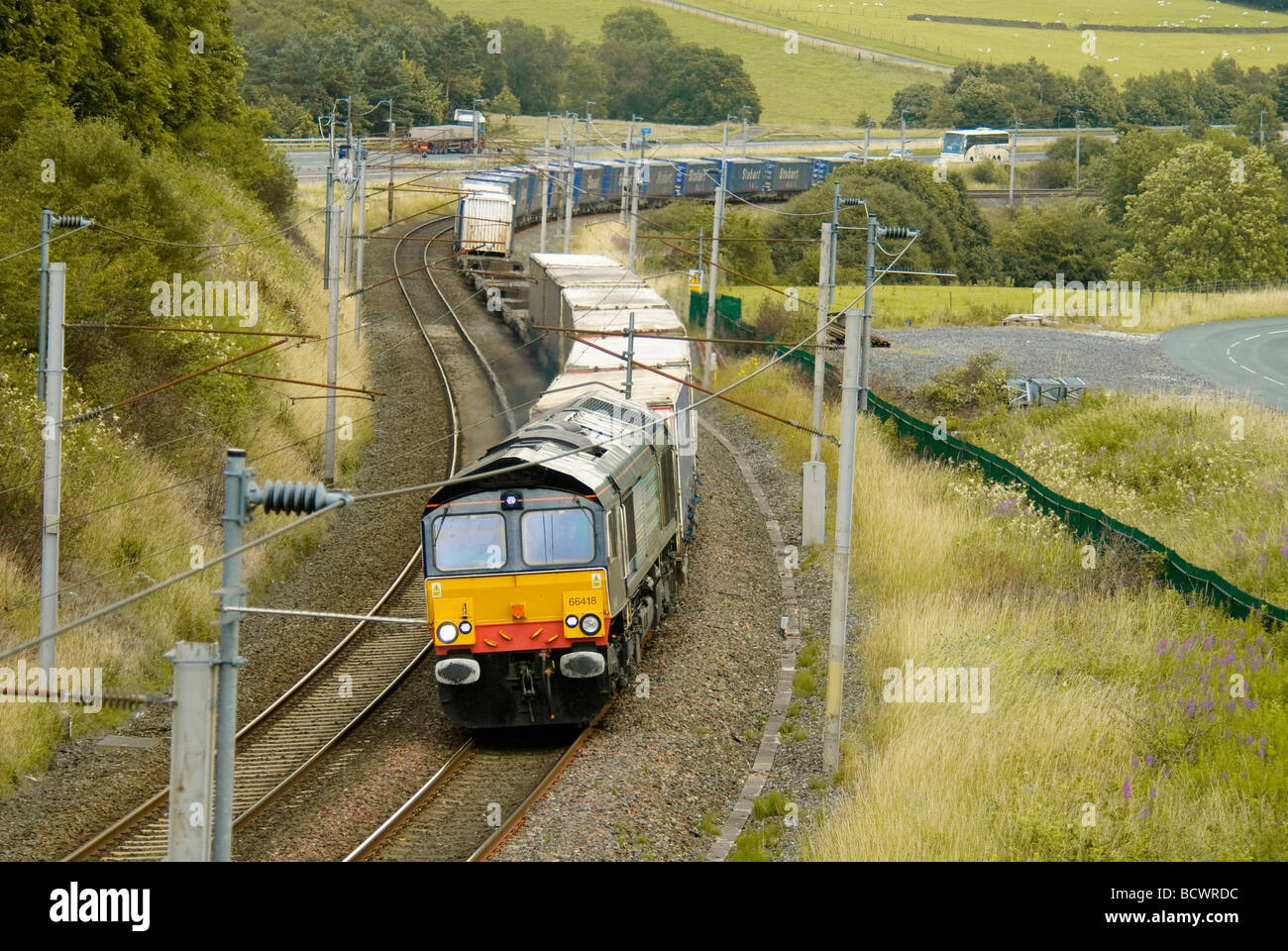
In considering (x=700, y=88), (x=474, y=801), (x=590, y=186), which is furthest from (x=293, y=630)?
(x=700, y=88)

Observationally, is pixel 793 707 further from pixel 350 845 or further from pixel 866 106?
pixel 866 106

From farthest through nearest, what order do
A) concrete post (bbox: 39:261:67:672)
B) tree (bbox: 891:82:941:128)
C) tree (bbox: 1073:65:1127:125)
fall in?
tree (bbox: 891:82:941:128)
tree (bbox: 1073:65:1127:125)
concrete post (bbox: 39:261:67:672)

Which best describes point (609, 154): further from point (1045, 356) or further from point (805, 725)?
point (805, 725)

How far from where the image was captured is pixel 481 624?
15.6 metres

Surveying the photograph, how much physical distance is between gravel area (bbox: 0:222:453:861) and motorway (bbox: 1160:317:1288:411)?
1935cm

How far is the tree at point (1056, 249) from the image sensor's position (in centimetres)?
7125

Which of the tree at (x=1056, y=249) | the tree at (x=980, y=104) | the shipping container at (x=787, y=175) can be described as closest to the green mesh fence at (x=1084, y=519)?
the tree at (x=1056, y=249)

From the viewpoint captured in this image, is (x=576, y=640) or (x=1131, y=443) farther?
(x=1131, y=443)

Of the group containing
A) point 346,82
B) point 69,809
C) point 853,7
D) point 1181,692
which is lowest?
point 69,809

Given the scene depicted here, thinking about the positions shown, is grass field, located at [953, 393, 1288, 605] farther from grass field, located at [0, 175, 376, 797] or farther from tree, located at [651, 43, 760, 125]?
tree, located at [651, 43, 760, 125]

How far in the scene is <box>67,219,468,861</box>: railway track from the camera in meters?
13.7

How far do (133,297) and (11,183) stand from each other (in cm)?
308

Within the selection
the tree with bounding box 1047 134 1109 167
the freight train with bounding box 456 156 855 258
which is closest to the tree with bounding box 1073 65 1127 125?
the tree with bounding box 1047 134 1109 167
